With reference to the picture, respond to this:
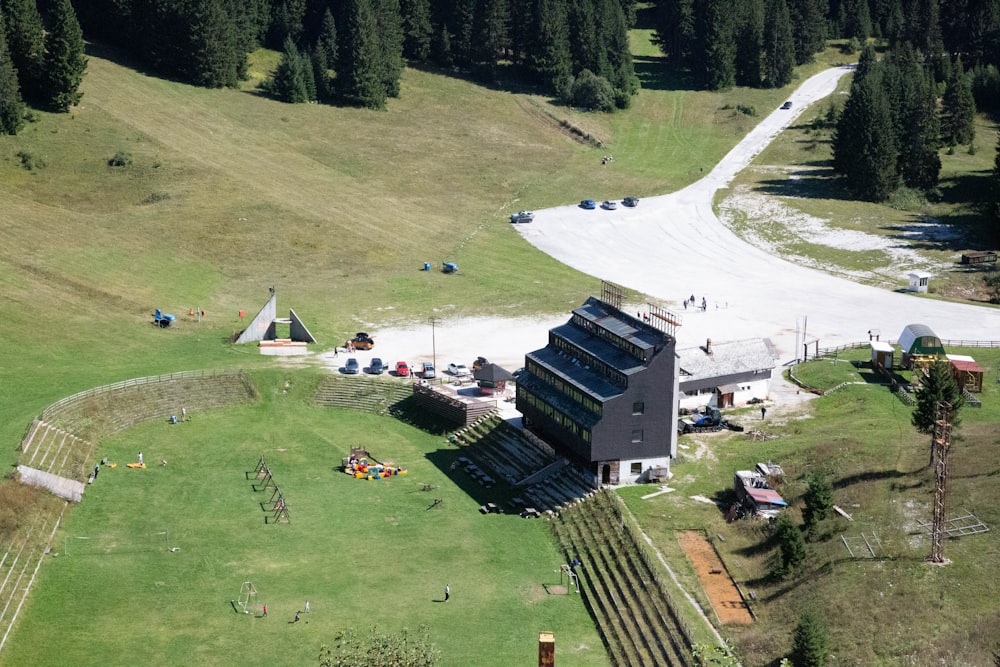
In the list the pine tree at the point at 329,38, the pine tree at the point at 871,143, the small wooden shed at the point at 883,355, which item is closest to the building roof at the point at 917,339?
the small wooden shed at the point at 883,355

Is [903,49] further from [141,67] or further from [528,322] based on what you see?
[141,67]

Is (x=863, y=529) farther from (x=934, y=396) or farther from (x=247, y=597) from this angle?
(x=247, y=597)

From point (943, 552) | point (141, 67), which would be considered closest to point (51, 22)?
point (141, 67)

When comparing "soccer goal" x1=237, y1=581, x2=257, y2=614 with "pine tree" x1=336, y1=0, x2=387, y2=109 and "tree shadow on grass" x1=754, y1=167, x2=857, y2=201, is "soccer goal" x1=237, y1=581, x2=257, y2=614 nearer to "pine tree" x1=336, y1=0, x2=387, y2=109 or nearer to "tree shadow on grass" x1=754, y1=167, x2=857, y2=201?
"tree shadow on grass" x1=754, y1=167, x2=857, y2=201

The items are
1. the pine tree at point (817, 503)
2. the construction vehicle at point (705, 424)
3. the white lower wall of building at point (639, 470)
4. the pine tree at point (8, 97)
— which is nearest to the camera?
the pine tree at point (817, 503)

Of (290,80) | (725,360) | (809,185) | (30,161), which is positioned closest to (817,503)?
(725,360)

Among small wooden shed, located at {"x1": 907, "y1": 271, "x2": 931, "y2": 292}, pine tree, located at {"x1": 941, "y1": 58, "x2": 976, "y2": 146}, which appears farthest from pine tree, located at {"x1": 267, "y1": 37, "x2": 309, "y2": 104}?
small wooden shed, located at {"x1": 907, "y1": 271, "x2": 931, "y2": 292}

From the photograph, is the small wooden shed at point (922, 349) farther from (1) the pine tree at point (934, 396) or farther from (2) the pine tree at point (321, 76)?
(2) the pine tree at point (321, 76)

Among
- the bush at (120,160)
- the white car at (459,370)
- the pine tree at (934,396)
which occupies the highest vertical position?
the bush at (120,160)
